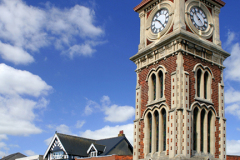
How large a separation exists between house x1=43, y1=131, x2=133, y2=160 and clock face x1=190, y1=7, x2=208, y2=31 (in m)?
20.0

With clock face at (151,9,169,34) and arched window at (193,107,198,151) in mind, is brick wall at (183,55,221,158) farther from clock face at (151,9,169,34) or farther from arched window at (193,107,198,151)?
clock face at (151,9,169,34)

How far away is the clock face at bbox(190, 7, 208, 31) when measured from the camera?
28.4m

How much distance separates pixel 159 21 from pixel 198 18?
317 centimetres

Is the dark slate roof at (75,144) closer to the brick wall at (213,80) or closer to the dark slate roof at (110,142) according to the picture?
the dark slate roof at (110,142)

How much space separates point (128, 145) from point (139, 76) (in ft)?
55.9

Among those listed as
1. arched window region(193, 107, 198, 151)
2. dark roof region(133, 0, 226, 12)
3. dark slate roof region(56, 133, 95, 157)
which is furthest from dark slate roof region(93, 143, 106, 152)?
arched window region(193, 107, 198, 151)

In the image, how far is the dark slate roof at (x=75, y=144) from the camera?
44013 millimetres

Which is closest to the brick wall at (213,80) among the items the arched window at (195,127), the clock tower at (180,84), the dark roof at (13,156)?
the clock tower at (180,84)

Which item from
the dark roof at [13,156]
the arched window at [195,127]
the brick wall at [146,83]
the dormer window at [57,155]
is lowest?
the dark roof at [13,156]

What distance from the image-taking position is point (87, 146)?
151ft

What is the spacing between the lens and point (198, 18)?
1135 inches

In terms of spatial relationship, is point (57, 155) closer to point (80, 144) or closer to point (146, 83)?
point (80, 144)

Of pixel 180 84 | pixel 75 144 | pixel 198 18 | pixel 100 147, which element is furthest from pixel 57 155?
pixel 198 18

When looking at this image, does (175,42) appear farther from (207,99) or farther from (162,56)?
(207,99)
